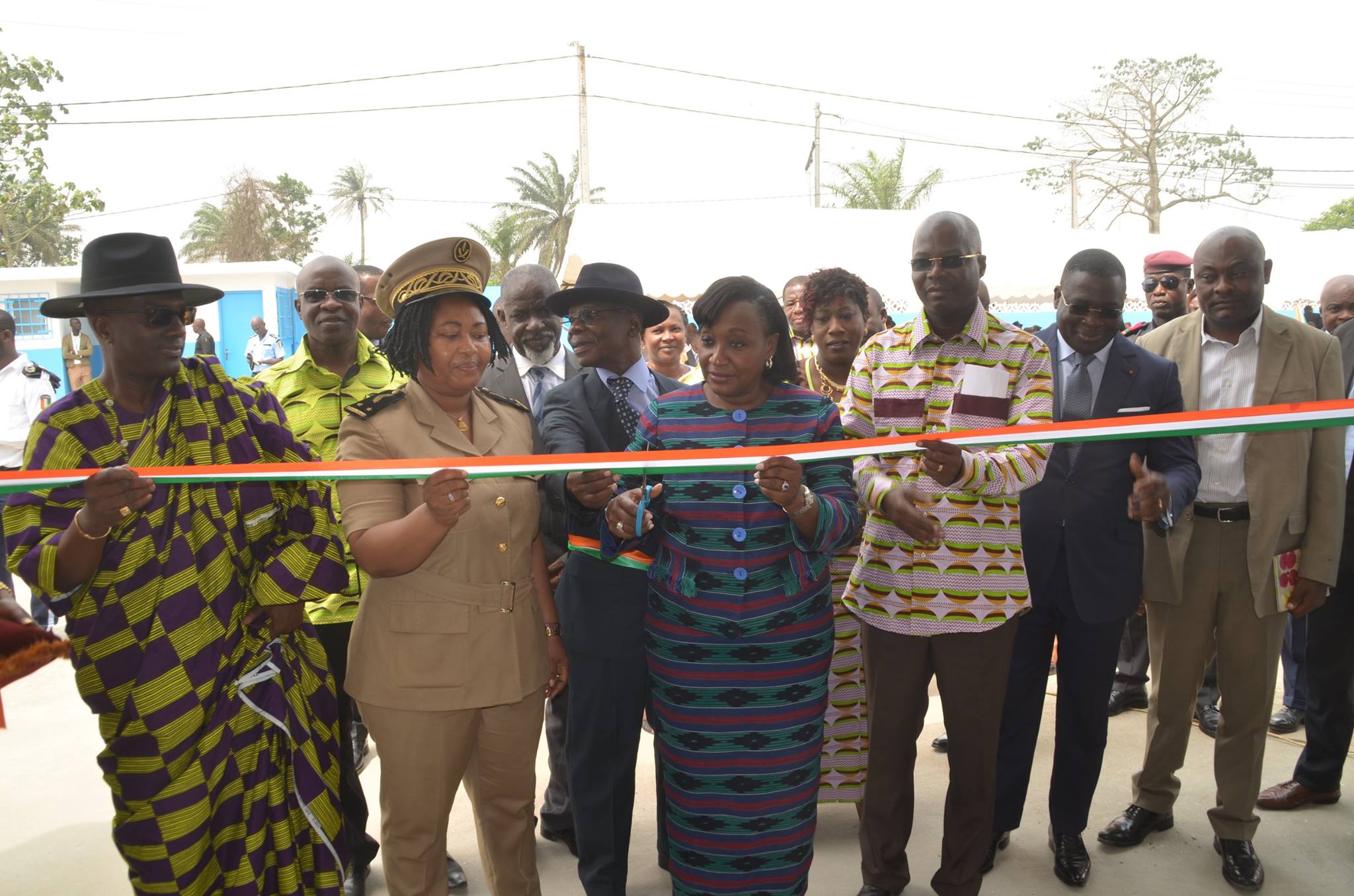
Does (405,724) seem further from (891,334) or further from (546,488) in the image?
(891,334)

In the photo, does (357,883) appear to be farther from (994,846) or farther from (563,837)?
(994,846)

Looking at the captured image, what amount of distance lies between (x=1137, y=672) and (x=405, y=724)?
4.61m

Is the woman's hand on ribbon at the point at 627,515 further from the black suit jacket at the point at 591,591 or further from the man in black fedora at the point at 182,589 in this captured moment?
the man in black fedora at the point at 182,589

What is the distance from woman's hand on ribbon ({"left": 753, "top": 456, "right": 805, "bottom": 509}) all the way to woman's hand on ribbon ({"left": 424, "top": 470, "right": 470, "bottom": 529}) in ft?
2.73

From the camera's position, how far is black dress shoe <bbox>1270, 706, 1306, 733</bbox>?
16.4 ft

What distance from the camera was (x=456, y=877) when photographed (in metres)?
3.58

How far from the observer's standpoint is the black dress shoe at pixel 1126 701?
17.6 feet

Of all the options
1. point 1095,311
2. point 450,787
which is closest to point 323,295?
point 450,787

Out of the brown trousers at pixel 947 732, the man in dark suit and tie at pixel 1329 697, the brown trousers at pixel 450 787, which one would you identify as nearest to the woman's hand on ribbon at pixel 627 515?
the brown trousers at pixel 450 787

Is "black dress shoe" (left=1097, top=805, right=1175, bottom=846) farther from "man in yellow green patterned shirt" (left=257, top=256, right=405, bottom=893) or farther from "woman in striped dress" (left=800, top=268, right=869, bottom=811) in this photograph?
"man in yellow green patterned shirt" (left=257, top=256, right=405, bottom=893)

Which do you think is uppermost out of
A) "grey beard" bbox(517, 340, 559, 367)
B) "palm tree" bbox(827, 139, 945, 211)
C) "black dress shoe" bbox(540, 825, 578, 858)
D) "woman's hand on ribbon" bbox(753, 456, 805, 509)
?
"palm tree" bbox(827, 139, 945, 211)

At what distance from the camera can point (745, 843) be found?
2.89 meters

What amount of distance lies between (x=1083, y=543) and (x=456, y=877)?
274 cm

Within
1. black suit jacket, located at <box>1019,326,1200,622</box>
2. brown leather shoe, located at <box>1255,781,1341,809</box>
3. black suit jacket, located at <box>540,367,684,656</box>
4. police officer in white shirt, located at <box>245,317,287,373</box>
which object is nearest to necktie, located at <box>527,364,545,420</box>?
black suit jacket, located at <box>540,367,684,656</box>
